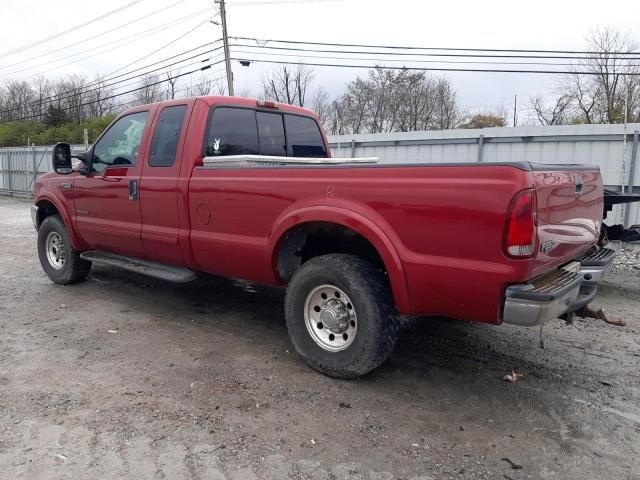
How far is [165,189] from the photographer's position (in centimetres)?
455

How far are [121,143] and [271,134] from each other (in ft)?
5.11

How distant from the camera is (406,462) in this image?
2.72 m

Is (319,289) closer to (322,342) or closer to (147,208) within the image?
(322,342)

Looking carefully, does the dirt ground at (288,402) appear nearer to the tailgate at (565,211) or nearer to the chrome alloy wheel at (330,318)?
the chrome alloy wheel at (330,318)

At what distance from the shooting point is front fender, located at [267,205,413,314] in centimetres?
319

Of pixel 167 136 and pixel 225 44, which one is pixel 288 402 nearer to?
pixel 167 136

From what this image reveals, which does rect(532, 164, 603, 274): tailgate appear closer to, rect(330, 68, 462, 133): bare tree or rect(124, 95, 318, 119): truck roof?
rect(124, 95, 318, 119): truck roof

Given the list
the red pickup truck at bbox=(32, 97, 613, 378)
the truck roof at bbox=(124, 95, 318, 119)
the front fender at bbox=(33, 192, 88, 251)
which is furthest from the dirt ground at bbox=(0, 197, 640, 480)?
the truck roof at bbox=(124, 95, 318, 119)

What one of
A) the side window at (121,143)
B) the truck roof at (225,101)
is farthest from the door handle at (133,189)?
the truck roof at (225,101)

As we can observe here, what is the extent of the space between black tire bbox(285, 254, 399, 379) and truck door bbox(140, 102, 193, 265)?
1327mm

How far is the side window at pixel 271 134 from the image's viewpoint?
5051 mm

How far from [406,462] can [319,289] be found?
4.44 feet

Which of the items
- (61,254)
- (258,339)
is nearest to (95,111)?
(61,254)

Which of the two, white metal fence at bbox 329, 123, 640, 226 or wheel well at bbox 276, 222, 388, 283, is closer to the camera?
wheel well at bbox 276, 222, 388, 283
